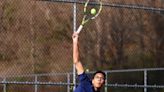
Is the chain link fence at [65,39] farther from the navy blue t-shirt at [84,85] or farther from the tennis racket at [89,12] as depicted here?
the navy blue t-shirt at [84,85]

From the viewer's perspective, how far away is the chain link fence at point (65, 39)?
12.7 m

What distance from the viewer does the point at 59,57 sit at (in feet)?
44.6

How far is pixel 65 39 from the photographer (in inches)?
498

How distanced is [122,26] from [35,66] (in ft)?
7.23

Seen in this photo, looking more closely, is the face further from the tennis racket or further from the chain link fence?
the chain link fence

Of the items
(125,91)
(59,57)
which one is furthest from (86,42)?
(125,91)

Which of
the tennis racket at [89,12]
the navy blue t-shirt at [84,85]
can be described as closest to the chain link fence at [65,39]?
the tennis racket at [89,12]

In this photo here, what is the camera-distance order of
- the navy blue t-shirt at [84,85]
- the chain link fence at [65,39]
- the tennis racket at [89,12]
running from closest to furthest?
the navy blue t-shirt at [84,85]
the tennis racket at [89,12]
the chain link fence at [65,39]

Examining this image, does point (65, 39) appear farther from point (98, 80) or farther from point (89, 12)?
point (98, 80)

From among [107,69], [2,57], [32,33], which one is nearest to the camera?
[2,57]

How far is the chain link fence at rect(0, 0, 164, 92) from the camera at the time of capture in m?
12.7

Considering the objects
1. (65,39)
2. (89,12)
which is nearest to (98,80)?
(89,12)

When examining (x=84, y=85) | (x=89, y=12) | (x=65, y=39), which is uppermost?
(x=89, y=12)

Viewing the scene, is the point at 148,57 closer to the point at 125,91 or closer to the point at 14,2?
the point at 125,91
